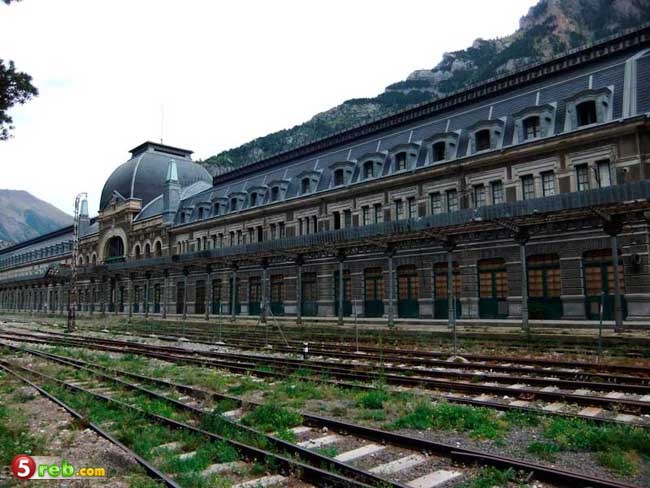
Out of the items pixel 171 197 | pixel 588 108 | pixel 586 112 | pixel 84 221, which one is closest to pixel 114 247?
pixel 171 197

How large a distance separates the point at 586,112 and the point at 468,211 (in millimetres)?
9087

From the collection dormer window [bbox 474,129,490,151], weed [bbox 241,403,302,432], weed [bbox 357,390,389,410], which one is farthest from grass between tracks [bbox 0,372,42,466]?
dormer window [bbox 474,129,490,151]

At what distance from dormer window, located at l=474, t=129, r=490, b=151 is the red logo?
93.8ft

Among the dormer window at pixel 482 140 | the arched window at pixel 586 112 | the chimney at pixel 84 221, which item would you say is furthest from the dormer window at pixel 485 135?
the chimney at pixel 84 221

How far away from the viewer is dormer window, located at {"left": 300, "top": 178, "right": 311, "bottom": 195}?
40.9 metres

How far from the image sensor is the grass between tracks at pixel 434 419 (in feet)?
21.0

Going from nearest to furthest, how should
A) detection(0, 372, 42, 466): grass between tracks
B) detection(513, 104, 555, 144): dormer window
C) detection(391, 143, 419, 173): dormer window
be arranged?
detection(0, 372, 42, 466): grass between tracks, detection(513, 104, 555, 144): dormer window, detection(391, 143, 419, 173): dormer window

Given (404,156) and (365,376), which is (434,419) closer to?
(365,376)

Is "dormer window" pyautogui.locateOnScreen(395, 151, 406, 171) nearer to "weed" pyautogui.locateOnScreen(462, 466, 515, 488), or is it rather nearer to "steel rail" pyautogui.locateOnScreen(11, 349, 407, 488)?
"steel rail" pyautogui.locateOnScreen(11, 349, 407, 488)

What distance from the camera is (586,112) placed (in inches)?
1034

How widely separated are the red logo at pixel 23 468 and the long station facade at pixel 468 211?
1279 centimetres

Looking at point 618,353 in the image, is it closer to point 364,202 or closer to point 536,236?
point 536,236

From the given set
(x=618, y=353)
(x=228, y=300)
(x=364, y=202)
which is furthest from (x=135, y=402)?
(x=228, y=300)

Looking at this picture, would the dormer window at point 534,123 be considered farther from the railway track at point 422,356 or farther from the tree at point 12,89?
the tree at point 12,89
